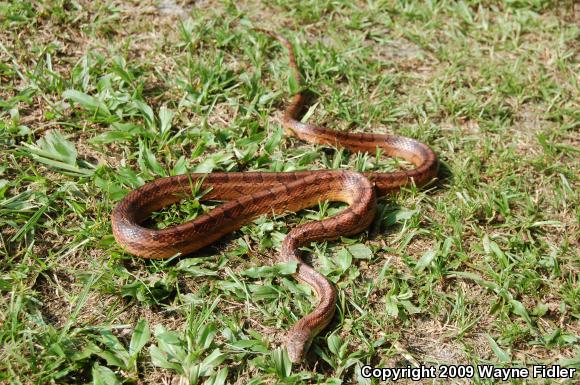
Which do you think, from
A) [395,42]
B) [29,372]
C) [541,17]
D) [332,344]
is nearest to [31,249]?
[29,372]

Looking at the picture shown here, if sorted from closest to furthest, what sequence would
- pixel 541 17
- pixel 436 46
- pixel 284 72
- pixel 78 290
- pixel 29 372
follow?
pixel 29 372, pixel 78 290, pixel 284 72, pixel 436 46, pixel 541 17

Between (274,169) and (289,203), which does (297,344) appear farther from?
(274,169)

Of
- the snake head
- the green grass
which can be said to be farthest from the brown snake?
the green grass

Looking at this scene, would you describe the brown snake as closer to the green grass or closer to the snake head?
the snake head

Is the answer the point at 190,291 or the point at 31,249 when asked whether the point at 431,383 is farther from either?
the point at 31,249

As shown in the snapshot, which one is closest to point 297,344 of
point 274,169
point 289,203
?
point 289,203

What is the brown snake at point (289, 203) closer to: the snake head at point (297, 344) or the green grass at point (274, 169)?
the snake head at point (297, 344)

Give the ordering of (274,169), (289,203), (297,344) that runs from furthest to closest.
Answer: (274,169) → (289,203) → (297,344)
